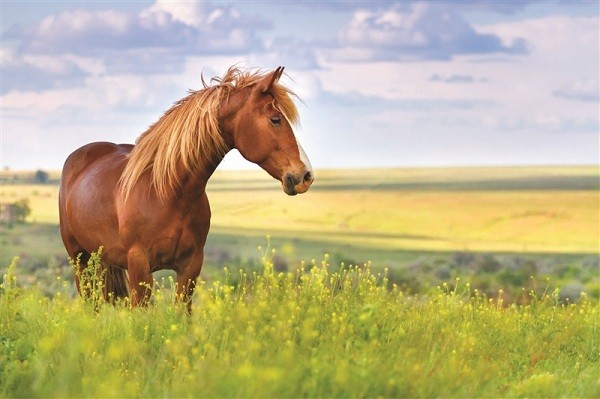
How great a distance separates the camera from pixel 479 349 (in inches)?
378

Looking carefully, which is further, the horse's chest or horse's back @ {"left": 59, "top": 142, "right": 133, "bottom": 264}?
horse's back @ {"left": 59, "top": 142, "right": 133, "bottom": 264}

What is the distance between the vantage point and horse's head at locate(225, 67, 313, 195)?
933cm

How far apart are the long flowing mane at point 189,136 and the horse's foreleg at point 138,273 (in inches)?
23.8

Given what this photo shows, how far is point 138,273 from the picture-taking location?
1008 cm

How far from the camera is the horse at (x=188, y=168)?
9.52 meters

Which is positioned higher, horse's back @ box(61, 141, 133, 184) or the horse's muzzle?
horse's back @ box(61, 141, 133, 184)

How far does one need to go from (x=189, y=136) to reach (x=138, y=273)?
56.2 inches

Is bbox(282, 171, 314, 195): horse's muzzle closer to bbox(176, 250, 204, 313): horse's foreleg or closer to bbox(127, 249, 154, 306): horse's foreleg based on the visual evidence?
bbox(176, 250, 204, 313): horse's foreleg

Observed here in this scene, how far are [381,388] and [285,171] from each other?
3059 mm

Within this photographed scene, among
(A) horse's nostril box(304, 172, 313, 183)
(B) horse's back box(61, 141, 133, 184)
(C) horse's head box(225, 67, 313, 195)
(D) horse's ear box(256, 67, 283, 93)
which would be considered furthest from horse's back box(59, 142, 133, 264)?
(A) horse's nostril box(304, 172, 313, 183)

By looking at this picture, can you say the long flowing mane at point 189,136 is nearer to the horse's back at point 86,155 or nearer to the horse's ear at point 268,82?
the horse's ear at point 268,82

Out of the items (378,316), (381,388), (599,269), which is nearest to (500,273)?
(599,269)

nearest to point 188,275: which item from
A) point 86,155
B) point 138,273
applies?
point 138,273

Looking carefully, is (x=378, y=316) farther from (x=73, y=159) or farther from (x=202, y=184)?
(x=73, y=159)
